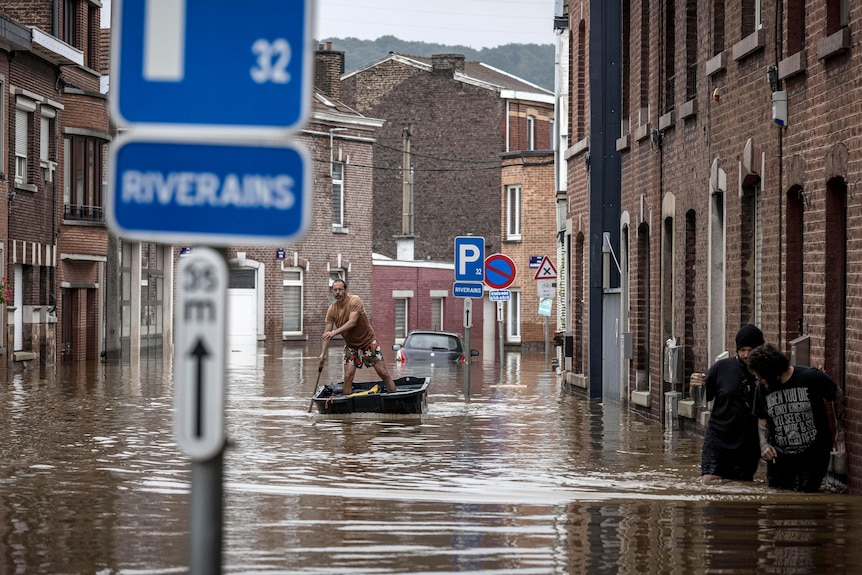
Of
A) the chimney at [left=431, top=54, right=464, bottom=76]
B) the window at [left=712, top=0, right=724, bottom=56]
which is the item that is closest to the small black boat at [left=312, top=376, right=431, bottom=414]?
the window at [left=712, top=0, right=724, bottom=56]

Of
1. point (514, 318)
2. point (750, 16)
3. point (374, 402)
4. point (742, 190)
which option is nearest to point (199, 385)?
point (742, 190)

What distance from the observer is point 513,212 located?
2415 inches

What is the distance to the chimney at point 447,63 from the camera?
225 feet

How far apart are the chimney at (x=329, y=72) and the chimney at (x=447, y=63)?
523 cm

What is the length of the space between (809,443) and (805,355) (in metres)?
2.25

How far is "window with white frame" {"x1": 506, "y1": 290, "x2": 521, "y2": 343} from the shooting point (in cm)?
6088

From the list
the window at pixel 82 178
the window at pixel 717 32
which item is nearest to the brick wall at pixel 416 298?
the window at pixel 82 178

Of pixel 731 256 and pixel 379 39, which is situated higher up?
pixel 379 39

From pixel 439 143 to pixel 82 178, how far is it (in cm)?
2767

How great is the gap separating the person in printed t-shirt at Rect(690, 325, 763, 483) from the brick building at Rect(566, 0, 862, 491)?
82 cm

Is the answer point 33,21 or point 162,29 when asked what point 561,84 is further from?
point 162,29

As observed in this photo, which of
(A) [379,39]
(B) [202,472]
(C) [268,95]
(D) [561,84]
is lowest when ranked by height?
(B) [202,472]

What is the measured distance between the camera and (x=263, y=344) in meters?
56.4

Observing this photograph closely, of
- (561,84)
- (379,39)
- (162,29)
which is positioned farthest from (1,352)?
(379,39)
